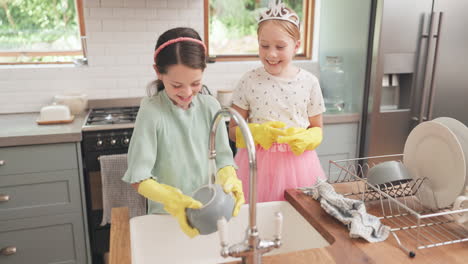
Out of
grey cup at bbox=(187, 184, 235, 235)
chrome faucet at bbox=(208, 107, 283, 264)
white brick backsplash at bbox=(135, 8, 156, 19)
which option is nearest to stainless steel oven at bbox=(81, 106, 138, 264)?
white brick backsplash at bbox=(135, 8, 156, 19)

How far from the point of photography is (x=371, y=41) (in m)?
2.54

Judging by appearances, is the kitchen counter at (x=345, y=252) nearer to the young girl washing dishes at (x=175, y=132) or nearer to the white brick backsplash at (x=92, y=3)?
the young girl washing dishes at (x=175, y=132)

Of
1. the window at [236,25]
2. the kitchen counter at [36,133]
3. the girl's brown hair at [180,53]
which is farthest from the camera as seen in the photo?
the window at [236,25]

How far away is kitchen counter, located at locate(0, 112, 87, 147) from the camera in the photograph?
1.99 metres

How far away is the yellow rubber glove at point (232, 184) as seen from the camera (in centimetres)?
95

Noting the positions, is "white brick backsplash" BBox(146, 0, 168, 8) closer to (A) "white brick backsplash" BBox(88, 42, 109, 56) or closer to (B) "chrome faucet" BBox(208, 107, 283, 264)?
(A) "white brick backsplash" BBox(88, 42, 109, 56)

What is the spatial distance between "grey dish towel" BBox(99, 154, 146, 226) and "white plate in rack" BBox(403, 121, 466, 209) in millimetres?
1498

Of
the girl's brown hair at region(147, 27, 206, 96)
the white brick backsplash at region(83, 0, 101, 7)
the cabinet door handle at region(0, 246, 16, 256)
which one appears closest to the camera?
the girl's brown hair at region(147, 27, 206, 96)

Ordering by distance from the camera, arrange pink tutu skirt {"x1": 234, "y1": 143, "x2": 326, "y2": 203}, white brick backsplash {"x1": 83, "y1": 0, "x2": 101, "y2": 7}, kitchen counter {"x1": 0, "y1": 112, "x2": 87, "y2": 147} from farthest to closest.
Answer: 1. white brick backsplash {"x1": 83, "y1": 0, "x2": 101, "y2": 7}
2. kitchen counter {"x1": 0, "y1": 112, "x2": 87, "y2": 147}
3. pink tutu skirt {"x1": 234, "y1": 143, "x2": 326, "y2": 203}

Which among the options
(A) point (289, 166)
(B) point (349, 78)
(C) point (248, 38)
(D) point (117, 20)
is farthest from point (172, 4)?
(A) point (289, 166)

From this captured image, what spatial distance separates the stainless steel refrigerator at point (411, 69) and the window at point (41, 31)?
196 cm

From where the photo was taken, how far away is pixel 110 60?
8.74ft

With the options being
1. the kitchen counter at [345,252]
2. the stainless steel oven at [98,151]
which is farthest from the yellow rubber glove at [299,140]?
the stainless steel oven at [98,151]

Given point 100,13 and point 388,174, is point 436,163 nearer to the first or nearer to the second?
point 388,174
